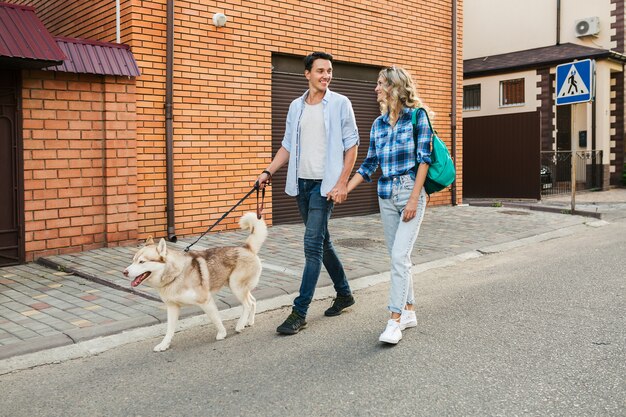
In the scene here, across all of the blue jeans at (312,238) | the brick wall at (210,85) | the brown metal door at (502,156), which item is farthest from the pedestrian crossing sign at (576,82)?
the blue jeans at (312,238)

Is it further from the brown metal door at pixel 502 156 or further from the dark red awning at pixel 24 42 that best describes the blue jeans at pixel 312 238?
the brown metal door at pixel 502 156

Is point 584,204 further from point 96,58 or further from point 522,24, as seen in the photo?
point 96,58

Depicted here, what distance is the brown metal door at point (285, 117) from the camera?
11023 mm

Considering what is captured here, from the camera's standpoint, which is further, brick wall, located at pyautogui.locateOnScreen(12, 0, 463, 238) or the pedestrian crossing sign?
the pedestrian crossing sign

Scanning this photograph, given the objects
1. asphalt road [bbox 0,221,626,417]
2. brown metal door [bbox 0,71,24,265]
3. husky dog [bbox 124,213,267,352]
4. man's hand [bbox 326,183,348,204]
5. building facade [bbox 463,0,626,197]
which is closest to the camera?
asphalt road [bbox 0,221,626,417]

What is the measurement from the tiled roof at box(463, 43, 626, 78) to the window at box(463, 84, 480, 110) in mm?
501

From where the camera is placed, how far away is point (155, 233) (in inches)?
365

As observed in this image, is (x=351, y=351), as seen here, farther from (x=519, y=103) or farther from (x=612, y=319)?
(x=519, y=103)

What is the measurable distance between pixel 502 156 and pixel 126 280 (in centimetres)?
1260

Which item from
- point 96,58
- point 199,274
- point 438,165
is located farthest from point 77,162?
point 438,165

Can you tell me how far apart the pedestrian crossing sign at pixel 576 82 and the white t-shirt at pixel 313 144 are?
9517 mm

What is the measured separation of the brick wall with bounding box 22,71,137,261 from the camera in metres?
7.97

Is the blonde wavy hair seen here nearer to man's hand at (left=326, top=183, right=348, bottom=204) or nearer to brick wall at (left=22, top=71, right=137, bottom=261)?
man's hand at (left=326, top=183, right=348, bottom=204)

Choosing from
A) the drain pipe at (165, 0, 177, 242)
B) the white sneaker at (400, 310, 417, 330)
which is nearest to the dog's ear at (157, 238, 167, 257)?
the white sneaker at (400, 310, 417, 330)
